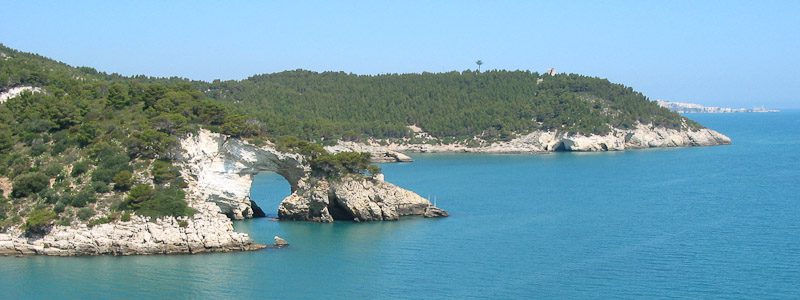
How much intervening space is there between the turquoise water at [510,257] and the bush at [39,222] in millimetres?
1544

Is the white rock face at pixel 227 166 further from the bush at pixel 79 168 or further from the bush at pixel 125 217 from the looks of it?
the bush at pixel 79 168

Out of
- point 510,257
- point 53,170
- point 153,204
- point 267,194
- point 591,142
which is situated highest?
point 591,142

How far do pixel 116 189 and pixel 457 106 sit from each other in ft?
337

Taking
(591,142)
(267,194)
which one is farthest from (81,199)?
(591,142)

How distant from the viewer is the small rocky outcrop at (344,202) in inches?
2149

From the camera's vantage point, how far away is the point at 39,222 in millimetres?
43094

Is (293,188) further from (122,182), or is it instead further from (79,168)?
(79,168)

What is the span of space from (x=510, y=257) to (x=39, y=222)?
1967 cm

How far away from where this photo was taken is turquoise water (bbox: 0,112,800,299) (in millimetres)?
38156

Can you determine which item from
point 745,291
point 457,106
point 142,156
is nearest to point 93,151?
point 142,156

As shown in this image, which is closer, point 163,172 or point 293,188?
point 163,172

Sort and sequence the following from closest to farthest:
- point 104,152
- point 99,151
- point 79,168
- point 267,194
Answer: point 79,168 → point 104,152 → point 99,151 → point 267,194

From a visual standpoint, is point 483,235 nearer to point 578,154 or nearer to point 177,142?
point 177,142

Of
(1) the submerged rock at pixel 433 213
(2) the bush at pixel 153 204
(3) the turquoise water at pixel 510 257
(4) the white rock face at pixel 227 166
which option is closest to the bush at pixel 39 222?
(3) the turquoise water at pixel 510 257
